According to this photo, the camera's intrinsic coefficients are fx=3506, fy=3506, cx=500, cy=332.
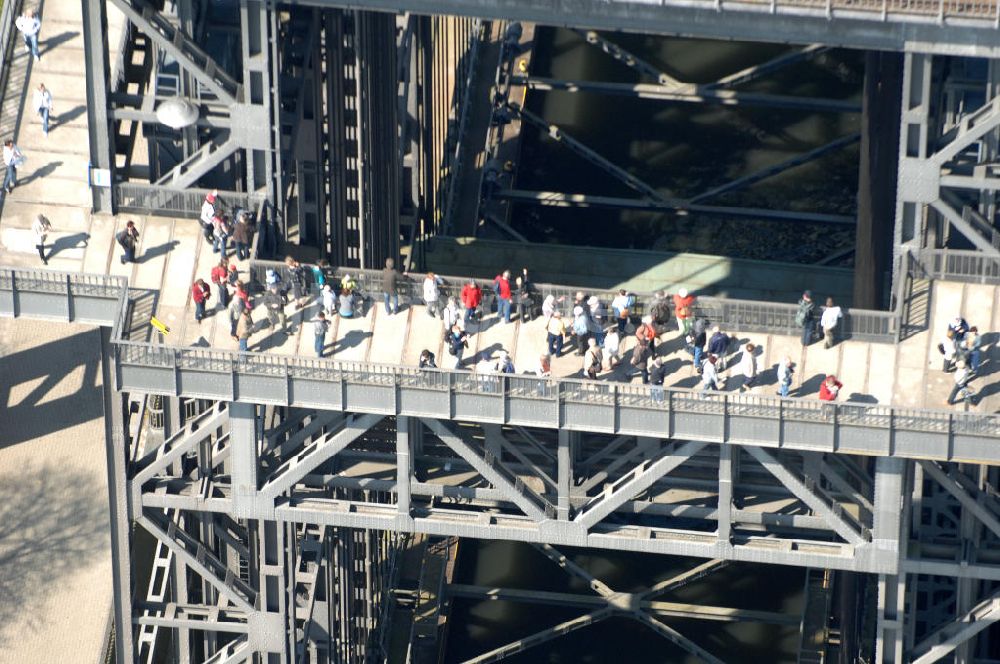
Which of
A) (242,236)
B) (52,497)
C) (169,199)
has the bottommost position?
(52,497)

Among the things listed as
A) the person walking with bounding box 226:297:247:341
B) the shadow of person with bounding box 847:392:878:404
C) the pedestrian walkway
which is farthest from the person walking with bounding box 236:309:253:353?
the pedestrian walkway

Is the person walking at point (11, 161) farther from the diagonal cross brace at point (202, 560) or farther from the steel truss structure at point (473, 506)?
the diagonal cross brace at point (202, 560)

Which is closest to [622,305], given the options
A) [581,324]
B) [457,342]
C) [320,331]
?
[581,324]

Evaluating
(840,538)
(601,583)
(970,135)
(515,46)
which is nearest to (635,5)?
(970,135)

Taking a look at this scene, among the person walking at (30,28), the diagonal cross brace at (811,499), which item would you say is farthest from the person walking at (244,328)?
the diagonal cross brace at (811,499)

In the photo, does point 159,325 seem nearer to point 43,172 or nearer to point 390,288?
point 43,172

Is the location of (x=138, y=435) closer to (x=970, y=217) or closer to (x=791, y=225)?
(x=970, y=217)

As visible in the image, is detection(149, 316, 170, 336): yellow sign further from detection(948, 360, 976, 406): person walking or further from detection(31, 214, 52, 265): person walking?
detection(948, 360, 976, 406): person walking
